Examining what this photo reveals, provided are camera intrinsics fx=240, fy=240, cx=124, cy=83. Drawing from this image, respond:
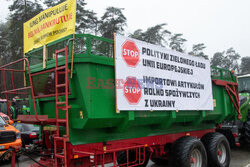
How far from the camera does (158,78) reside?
208 inches

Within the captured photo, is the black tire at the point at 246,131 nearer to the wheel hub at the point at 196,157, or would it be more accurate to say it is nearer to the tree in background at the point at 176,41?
the wheel hub at the point at 196,157

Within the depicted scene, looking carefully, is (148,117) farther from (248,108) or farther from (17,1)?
(17,1)

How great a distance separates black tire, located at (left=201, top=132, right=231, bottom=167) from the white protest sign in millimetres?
910

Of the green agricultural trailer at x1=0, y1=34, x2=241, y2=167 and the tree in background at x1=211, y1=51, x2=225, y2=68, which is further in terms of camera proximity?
the tree in background at x1=211, y1=51, x2=225, y2=68

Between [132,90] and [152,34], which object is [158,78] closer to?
[132,90]

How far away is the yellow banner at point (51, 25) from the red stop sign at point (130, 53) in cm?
106

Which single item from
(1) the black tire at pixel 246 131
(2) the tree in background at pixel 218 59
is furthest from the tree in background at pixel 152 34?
(2) the tree in background at pixel 218 59

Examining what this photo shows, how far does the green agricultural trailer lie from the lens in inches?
162

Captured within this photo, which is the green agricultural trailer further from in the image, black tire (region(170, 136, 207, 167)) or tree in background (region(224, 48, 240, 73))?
tree in background (region(224, 48, 240, 73))

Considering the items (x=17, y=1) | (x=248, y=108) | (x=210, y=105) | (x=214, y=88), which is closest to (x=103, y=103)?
(x=210, y=105)

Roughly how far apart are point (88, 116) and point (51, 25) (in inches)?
77.8

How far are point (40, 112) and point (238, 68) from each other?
76105 mm

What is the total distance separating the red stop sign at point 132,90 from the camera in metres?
4.54

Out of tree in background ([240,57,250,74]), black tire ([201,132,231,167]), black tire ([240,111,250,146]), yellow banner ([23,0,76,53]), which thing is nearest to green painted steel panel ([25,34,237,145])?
yellow banner ([23,0,76,53])
